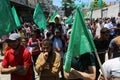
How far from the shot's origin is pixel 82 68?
529 centimetres

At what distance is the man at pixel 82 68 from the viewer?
5.08m

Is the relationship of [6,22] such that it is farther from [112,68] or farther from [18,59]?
[112,68]

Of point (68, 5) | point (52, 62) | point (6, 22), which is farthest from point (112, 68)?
point (68, 5)

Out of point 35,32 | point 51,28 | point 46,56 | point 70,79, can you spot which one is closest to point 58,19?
point 51,28

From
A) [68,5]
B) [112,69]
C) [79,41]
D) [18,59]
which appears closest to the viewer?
[112,69]

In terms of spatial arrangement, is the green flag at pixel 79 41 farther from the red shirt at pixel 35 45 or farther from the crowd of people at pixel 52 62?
the red shirt at pixel 35 45

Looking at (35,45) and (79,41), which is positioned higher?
(79,41)

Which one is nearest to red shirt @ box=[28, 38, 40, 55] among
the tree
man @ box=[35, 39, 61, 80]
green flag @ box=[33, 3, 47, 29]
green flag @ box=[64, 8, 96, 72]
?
man @ box=[35, 39, 61, 80]

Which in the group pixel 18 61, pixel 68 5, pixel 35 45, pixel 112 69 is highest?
pixel 112 69

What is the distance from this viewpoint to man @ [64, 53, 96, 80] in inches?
200

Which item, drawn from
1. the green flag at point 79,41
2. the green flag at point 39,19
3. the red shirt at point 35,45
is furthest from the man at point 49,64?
the green flag at point 39,19

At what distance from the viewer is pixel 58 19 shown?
36.1 feet

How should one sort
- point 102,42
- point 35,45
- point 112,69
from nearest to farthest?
1. point 112,69
2. point 102,42
3. point 35,45

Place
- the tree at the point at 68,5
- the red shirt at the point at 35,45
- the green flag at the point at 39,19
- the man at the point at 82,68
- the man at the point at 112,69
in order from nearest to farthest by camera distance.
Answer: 1. the man at the point at 112,69
2. the man at the point at 82,68
3. the red shirt at the point at 35,45
4. the green flag at the point at 39,19
5. the tree at the point at 68,5
